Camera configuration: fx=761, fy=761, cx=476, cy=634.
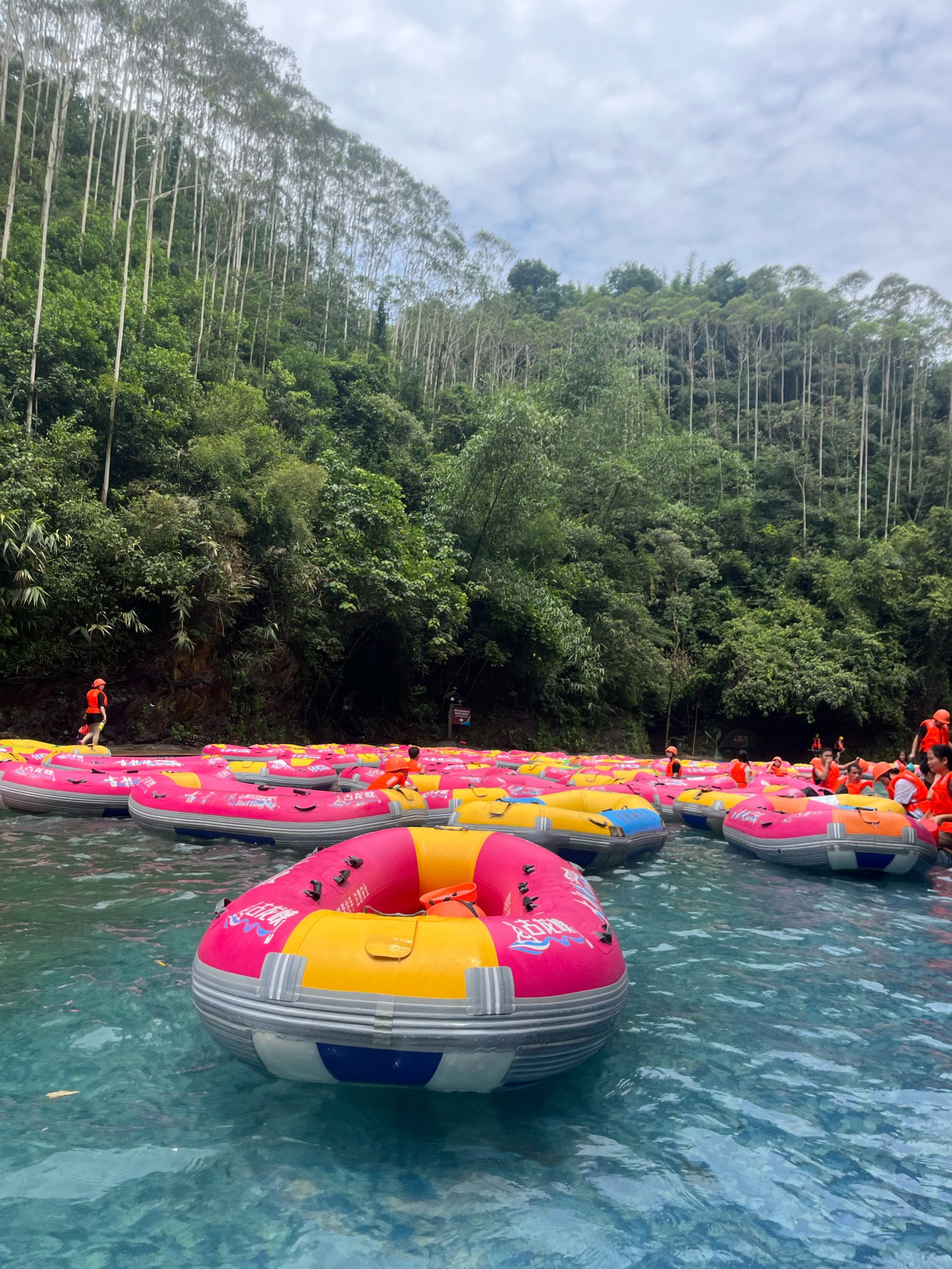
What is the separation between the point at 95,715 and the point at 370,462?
1476 centimetres

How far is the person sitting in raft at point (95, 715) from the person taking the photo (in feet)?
35.0

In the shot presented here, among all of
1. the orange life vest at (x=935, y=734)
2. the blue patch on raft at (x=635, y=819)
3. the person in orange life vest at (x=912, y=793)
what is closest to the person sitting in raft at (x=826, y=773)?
the orange life vest at (x=935, y=734)

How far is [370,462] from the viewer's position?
23.9 m

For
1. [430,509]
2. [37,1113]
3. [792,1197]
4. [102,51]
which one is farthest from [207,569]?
[102,51]

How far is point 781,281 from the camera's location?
51656mm

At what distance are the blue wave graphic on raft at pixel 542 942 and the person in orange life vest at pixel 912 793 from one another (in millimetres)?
5872

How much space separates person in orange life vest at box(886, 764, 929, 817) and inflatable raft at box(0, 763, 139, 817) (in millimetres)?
8020

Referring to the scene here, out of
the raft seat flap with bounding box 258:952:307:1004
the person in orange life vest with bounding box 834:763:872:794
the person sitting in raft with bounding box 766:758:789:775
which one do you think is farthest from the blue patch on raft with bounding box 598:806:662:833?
the person sitting in raft with bounding box 766:758:789:775

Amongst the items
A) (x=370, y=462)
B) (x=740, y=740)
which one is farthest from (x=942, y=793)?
(x=370, y=462)

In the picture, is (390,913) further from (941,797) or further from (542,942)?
(941,797)

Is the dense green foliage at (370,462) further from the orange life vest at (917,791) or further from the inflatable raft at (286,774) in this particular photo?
the orange life vest at (917,791)

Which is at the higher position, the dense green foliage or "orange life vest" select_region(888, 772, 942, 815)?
the dense green foliage

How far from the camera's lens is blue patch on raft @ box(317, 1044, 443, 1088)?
2752mm

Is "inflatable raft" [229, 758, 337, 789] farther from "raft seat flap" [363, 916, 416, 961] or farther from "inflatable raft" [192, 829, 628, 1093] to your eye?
"raft seat flap" [363, 916, 416, 961]
